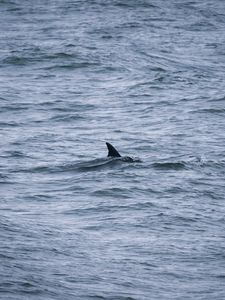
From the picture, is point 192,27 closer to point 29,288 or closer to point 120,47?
point 120,47

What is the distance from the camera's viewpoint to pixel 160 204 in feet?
63.3

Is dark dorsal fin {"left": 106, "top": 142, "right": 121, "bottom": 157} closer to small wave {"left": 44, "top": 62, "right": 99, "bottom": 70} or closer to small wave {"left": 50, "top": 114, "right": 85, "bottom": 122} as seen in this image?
small wave {"left": 50, "top": 114, "right": 85, "bottom": 122}

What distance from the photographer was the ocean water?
15.0m

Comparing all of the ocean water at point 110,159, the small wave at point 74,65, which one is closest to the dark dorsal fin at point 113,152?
the ocean water at point 110,159

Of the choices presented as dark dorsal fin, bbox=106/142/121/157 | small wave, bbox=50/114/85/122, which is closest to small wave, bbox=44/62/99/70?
small wave, bbox=50/114/85/122

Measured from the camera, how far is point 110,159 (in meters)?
22.6

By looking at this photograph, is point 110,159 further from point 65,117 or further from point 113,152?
point 65,117

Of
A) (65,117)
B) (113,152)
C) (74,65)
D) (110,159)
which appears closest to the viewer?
(113,152)

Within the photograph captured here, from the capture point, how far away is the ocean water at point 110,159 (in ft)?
49.3

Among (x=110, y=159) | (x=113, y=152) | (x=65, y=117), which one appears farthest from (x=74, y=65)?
(x=113, y=152)

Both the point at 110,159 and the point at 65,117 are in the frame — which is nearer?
the point at 110,159

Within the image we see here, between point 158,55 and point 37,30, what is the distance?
727 cm

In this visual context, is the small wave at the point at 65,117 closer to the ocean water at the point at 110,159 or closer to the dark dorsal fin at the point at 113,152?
the ocean water at the point at 110,159

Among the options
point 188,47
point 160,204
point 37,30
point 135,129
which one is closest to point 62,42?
point 37,30
